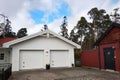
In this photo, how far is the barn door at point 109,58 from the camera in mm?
14516

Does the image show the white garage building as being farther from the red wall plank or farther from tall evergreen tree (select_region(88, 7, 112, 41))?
tall evergreen tree (select_region(88, 7, 112, 41))

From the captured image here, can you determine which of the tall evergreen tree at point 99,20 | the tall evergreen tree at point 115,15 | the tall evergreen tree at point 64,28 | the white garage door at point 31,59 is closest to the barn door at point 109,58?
the white garage door at point 31,59

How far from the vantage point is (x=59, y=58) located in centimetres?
1884

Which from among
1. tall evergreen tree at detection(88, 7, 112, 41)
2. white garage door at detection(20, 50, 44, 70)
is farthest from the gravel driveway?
tall evergreen tree at detection(88, 7, 112, 41)

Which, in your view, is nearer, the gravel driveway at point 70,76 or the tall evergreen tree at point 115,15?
the gravel driveway at point 70,76

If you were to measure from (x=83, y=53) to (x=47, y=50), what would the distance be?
5.21 m

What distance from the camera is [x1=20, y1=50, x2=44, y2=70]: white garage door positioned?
1723 centimetres

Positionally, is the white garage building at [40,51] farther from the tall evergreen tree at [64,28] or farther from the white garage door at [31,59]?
the tall evergreen tree at [64,28]

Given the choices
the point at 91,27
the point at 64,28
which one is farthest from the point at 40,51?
the point at 64,28

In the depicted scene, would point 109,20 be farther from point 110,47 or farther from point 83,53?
point 110,47

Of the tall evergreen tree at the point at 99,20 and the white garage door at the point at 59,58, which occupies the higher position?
the tall evergreen tree at the point at 99,20

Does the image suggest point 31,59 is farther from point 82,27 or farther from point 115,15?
point 115,15

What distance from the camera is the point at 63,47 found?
1903cm

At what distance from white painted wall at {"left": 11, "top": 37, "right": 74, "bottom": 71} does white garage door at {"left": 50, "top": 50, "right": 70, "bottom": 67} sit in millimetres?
450
